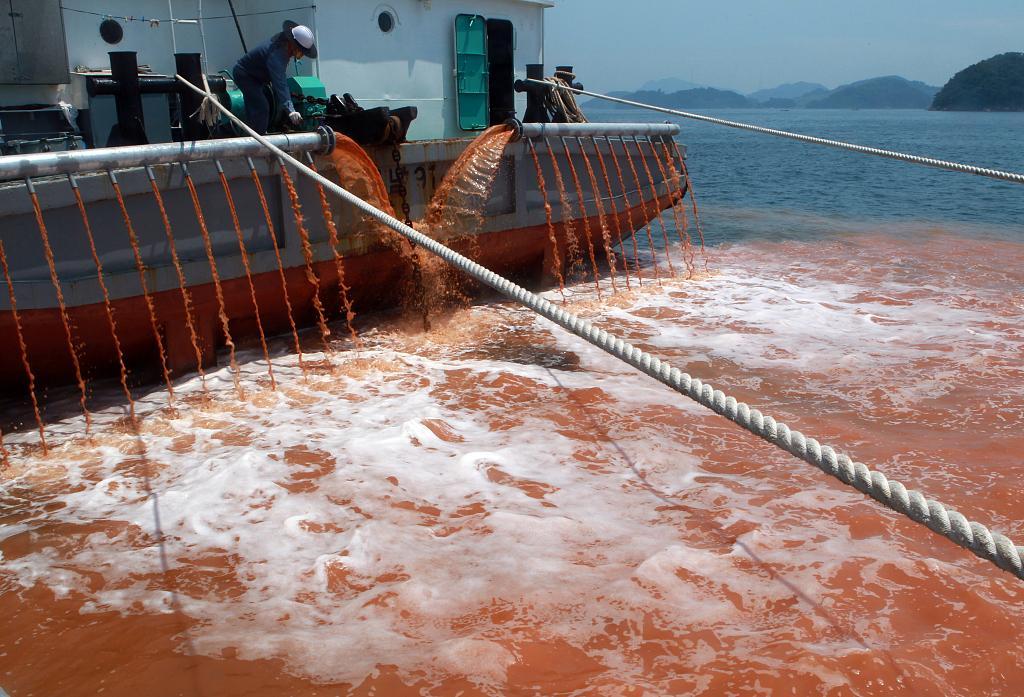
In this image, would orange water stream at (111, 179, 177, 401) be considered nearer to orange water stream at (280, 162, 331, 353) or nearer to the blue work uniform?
orange water stream at (280, 162, 331, 353)

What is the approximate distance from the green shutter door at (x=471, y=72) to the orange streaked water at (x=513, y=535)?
9.98 feet

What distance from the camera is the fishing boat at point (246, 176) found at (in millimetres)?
5730

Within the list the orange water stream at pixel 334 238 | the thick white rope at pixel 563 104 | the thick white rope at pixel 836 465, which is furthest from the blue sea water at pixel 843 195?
the thick white rope at pixel 836 465

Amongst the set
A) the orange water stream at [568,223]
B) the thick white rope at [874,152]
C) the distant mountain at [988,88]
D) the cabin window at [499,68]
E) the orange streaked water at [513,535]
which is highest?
the distant mountain at [988,88]

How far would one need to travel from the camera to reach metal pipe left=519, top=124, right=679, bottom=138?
27.9 feet

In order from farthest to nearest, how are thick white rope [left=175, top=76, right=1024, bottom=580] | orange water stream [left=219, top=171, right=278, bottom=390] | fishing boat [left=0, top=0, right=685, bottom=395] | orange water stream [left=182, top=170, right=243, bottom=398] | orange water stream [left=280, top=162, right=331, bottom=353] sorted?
orange water stream [left=280, top=162, right=331, bottom=353] < orange water stream [left=219, top=171, right=278, bottom=390] < orange water stream [left=182, top=170, right=243, bottom=398] < fishing boat [left=0, top=0, right=685, bottom=395] < thick white rope [left=175, top=76, right=1024, bottom=580]

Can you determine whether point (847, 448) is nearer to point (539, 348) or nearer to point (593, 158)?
point (539, 348)

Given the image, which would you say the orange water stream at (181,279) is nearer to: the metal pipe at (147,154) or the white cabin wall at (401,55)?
the metal pipe at (147,154)

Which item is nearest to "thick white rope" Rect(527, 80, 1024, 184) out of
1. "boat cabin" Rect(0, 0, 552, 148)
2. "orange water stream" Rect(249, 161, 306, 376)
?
"boat cabin" Rect(0, 0, 552, 148)

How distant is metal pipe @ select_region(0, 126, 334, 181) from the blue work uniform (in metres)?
0.44

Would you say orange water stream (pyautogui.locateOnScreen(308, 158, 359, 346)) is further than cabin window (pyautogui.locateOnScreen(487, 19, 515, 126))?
No

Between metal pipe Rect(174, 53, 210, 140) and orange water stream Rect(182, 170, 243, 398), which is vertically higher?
metal pipe Rect(174, 53, 210, 140)

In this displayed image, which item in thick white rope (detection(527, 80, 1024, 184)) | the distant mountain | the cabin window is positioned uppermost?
the distant mountain

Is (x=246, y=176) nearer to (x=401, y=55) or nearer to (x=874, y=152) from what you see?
(x=401, y=55)
